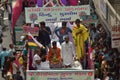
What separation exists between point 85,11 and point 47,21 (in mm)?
1424

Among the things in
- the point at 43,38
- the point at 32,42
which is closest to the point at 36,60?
the point at 32,42

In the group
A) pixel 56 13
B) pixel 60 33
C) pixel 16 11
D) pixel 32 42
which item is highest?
pixel 56 13

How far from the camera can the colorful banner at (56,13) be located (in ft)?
63.0

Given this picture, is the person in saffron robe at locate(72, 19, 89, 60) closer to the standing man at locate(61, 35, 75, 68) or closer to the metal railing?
the standing man at locate(61, 35, 75, 68)

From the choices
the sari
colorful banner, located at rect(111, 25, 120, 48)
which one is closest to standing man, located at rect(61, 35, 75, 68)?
the sari

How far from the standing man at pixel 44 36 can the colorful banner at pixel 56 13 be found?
823 mm

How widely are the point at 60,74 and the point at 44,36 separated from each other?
2.72 meters

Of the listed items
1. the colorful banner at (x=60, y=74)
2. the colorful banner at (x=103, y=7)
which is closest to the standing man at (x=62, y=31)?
the colorful banner at (x=60, y=74)

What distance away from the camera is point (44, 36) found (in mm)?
18312

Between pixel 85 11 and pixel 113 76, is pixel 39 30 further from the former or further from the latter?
pixel 113 76

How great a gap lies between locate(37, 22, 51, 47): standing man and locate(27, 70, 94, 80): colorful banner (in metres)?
2.52

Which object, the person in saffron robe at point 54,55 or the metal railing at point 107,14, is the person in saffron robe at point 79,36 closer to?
the person in saffron robe at point 54,55

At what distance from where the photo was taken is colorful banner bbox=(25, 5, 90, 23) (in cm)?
1920

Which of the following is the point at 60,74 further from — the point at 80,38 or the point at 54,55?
the point at 80,38
